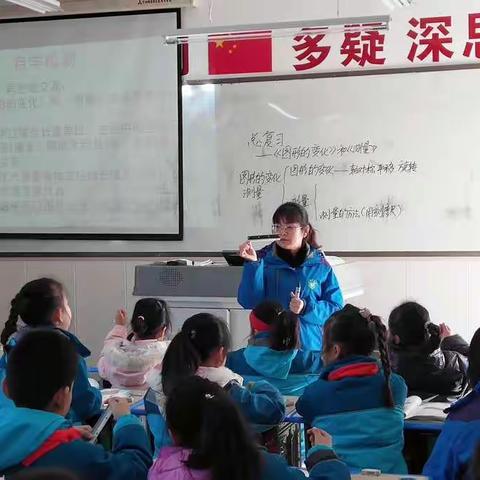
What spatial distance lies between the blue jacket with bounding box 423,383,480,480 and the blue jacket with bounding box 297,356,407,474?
0.35 metres

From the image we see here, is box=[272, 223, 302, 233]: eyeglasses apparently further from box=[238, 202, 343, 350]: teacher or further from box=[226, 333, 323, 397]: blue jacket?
box=[226, 333, 323, 397]: blue jacket

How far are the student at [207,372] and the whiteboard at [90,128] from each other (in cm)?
294

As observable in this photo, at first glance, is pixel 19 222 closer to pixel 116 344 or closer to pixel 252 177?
pixel 252 177

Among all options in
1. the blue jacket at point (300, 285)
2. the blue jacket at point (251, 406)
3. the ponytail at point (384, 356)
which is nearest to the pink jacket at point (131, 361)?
the blue jacket at point (300, 285)

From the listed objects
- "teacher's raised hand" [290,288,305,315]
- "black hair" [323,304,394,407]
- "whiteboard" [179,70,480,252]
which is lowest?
"teacher's raised hand" [290,288,305,315]

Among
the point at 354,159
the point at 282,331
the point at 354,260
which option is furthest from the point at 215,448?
the point at 354,159

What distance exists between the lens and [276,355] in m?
3.18

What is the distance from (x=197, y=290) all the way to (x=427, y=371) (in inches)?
64.6

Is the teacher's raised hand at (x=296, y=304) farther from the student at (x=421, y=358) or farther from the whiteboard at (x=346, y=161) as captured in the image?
the whiteboard at (x=346, y=161)

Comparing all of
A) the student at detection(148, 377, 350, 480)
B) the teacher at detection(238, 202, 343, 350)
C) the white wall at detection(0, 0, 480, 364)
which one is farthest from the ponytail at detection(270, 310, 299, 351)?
the white wall at detection(0, 0, 480, 364)

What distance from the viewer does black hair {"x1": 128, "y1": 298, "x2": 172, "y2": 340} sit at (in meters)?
3.61

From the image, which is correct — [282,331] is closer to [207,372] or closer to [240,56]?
[207,372]

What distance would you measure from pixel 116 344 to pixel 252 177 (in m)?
2.04

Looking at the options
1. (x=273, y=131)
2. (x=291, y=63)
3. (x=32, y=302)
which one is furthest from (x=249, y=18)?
(x=32, y=302)
